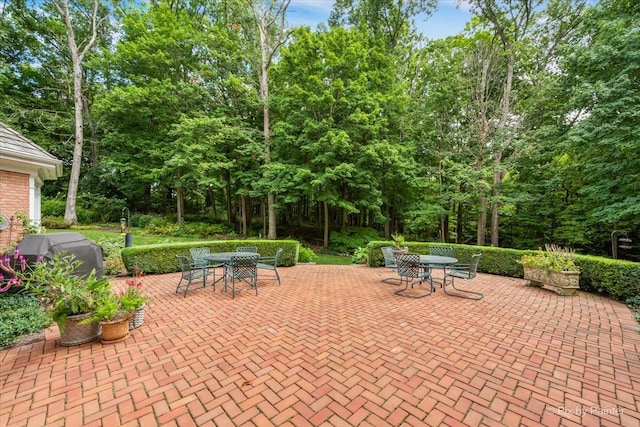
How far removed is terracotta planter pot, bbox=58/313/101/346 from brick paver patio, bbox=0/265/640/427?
12 cm

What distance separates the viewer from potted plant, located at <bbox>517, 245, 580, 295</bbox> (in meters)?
5.45

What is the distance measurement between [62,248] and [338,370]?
213 inches

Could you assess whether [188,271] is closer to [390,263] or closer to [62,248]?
[62,248]

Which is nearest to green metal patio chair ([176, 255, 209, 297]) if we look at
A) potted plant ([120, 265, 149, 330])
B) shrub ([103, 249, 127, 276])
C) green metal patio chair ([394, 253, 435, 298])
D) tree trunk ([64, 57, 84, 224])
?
potted plant ([120, 265, 149, 330])

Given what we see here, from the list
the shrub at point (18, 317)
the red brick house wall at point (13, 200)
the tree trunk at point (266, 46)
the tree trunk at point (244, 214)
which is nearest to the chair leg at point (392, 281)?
the shrub at point (18, 317)

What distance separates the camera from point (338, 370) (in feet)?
8.45

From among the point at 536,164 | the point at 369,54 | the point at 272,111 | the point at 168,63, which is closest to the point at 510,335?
the point at 536,164

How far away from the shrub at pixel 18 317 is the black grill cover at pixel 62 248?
2.07ft

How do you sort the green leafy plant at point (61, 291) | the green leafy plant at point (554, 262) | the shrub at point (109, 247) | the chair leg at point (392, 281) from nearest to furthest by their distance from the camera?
1. the green leafy plant at point (61, 291)
2. the green leafy plant at point (554, 262)
3. the chair leg at point (392, 281)
4. the shrub at point (109, 247)

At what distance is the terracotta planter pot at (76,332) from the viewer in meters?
3.02

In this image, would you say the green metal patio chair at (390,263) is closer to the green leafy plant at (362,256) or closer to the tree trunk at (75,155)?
the green leafy plant at (362,256)

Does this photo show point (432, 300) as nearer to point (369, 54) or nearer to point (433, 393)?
point (433, 393)

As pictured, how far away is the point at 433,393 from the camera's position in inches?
88.0

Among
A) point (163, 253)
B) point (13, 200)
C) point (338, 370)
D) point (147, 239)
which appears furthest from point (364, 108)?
point (13, 200)
